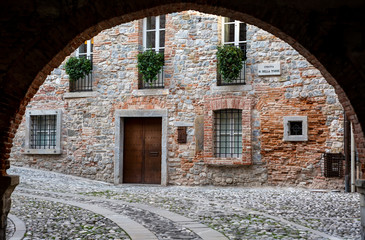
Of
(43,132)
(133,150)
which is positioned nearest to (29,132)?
(43,132)

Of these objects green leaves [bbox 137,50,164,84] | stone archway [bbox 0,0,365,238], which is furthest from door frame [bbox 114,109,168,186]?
stone archway [bbox 0,0,365,238]

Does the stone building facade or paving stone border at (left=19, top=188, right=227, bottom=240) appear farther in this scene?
the stone building facade

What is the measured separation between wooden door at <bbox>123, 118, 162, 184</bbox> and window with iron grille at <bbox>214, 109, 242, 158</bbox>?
5.84 ft

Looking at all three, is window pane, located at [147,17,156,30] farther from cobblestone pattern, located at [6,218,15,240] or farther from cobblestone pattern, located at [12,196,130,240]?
cobblestone pattern, located at [6,218,15,240]

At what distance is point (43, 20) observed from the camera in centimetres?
474

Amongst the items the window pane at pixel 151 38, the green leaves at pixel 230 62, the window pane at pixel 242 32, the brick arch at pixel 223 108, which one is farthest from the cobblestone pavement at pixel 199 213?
the window pane at pixel 151 38

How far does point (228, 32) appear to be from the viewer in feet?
44.6

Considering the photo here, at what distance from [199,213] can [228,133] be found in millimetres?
5825

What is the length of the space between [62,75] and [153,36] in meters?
3.12

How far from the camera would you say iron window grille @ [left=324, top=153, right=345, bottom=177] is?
11797 mm

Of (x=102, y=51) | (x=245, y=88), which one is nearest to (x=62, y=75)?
(x=102, y=51)

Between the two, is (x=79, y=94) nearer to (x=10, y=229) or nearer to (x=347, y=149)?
(x=347, y=149)

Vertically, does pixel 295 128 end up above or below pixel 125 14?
below

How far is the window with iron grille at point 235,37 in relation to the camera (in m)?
13.2
